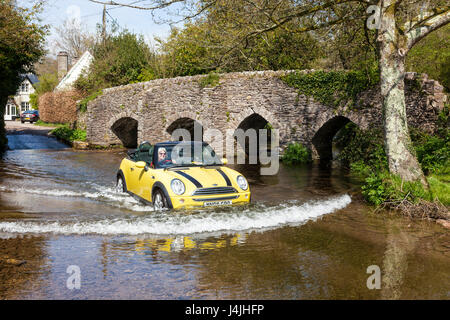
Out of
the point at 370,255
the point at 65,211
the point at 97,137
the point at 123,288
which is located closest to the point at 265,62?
the point at 97,137

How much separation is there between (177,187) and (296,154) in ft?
37.9

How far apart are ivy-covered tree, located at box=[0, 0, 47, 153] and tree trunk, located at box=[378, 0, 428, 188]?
13261 millimetres

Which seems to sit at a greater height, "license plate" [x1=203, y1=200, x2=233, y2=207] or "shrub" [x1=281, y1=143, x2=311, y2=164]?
"shrub" [x1=281, y1=143, x2=311, y2=164]

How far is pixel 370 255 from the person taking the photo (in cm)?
617

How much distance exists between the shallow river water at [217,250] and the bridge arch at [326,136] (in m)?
7.83

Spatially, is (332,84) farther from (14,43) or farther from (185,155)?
(14,43)

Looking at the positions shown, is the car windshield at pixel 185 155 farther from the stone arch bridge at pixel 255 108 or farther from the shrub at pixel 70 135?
the shrub at pixel 70 135

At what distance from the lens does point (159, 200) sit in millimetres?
8406

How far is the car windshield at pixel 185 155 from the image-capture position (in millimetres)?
9102

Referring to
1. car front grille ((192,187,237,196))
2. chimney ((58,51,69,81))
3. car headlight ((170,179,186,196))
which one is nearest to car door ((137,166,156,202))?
car headlight ((170,179,186,196))

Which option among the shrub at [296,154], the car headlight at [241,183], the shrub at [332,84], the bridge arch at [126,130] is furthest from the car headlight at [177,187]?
the bridge arch at [126,130]

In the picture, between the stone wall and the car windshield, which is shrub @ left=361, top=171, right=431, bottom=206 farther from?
the stone wall

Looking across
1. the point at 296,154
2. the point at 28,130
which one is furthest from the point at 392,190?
the point at 28,130

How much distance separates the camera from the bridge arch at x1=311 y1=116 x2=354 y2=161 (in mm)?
18500
